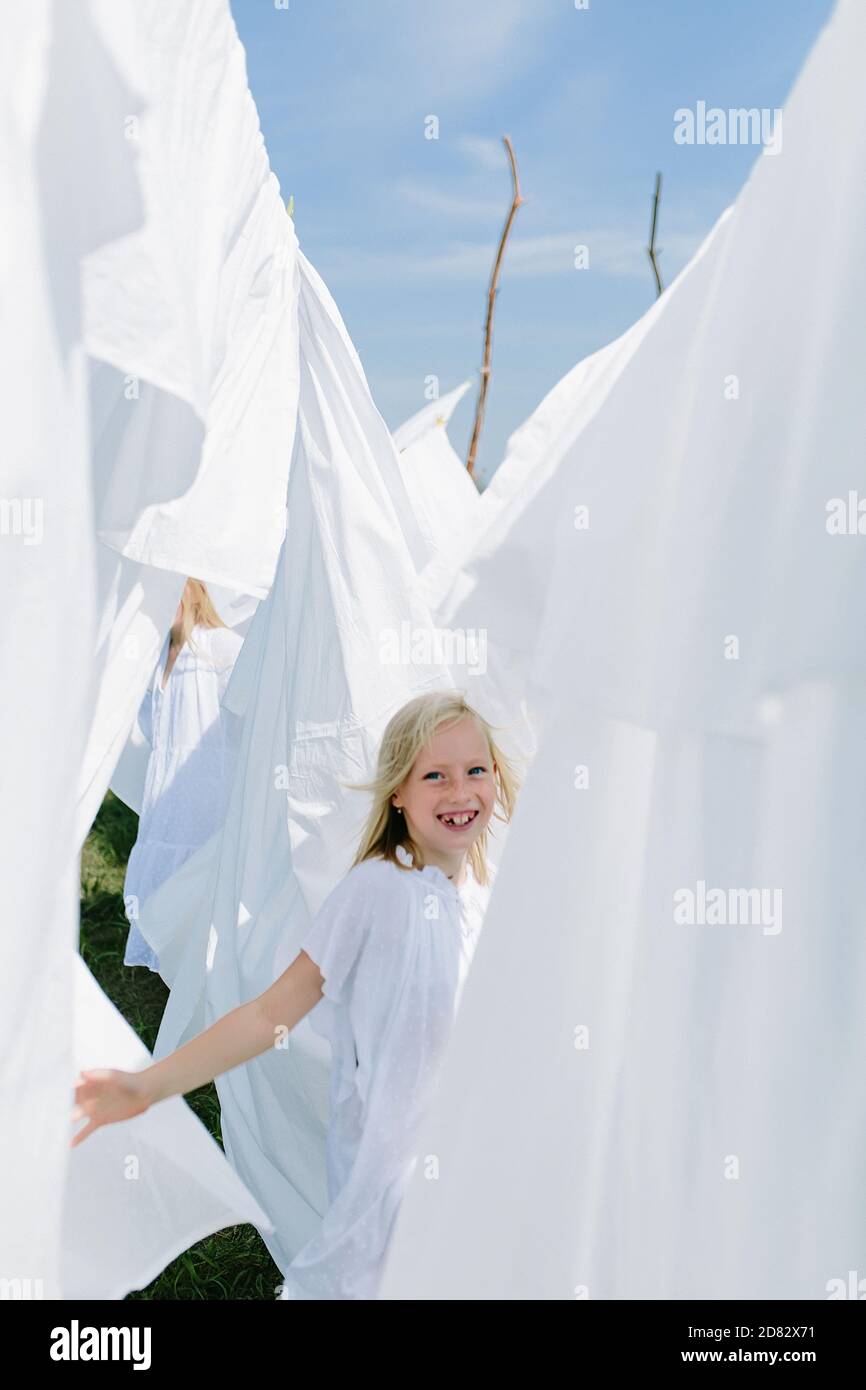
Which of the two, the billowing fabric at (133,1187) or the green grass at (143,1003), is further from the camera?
the green grass at (143,1003)

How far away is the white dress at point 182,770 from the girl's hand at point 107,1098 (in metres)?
2.35

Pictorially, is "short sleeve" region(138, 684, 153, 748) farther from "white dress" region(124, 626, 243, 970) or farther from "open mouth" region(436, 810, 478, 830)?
"open mouth" region(436, 810, 478, 830)

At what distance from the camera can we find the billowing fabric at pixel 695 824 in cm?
100

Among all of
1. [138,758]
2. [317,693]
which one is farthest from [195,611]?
[317,693]

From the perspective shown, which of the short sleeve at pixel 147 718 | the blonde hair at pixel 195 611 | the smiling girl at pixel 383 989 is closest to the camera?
the smiling girl at pixel 383 989

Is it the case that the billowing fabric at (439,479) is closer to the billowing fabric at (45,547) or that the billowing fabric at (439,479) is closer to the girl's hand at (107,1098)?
the girl's hand at (107,1098)

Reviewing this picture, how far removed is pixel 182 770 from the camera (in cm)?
376

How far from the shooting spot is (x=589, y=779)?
1.12 metres

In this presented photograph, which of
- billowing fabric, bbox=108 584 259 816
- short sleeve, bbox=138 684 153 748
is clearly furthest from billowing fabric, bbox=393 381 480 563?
short sleeve, bbox=138 684 153 748

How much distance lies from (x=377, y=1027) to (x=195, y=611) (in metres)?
2.36

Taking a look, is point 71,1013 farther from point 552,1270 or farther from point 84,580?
point 552,1270

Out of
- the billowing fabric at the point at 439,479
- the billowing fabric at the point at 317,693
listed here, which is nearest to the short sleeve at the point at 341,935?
the billowing fabric at the point at 317,693

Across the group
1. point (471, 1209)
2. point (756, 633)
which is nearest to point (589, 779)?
point (756, 633)
